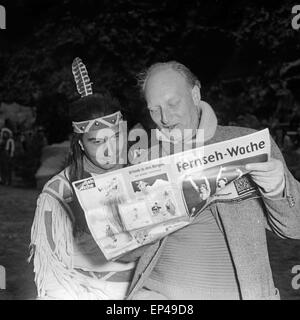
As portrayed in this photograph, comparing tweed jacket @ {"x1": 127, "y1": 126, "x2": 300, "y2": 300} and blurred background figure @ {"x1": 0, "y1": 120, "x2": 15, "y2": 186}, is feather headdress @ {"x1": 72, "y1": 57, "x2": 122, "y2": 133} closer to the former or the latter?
tweed jacket @ {"x1": 127, "y1": 126, "x2": 300, "y2": 300}

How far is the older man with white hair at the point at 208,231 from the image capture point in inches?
40.4

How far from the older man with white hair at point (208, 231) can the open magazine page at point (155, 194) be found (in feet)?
0.10

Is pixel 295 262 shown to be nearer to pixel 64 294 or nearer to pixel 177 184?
pixel 177 184

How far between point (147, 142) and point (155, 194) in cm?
22

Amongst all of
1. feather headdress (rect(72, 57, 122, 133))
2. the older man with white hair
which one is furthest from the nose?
feather headdress (rect(72, 57, 122, 133))

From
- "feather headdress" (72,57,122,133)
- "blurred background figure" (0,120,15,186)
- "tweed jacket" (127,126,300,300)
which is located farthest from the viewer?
"blurred background figure" (0,120,15,186)

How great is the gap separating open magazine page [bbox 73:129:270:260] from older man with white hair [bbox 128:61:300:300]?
0.03 m

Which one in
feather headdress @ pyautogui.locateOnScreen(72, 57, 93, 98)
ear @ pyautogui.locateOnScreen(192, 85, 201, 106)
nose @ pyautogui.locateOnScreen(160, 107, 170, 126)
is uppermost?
feather headdress @ pyautogui.locateOnScreen(72, 57, 93, 98)

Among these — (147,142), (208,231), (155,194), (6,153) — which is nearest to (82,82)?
(147,142)

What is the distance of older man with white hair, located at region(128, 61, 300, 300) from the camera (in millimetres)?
1026

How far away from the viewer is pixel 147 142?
1253 millimetres

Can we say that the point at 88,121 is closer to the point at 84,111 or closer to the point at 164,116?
the point at 84,111

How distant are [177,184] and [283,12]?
724mm
